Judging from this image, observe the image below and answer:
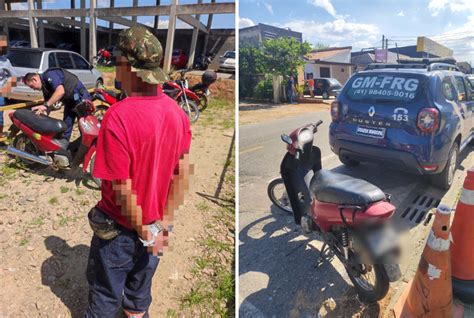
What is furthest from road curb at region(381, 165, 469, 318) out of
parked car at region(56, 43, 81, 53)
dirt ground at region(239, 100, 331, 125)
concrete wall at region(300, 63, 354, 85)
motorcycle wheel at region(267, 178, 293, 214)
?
concrete wall at region(300, 63, 354, 85)

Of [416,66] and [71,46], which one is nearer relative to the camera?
[416,66]

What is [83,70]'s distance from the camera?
9.57 meters

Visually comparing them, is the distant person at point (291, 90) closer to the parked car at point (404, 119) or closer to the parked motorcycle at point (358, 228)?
the parked car at point (404, 119)

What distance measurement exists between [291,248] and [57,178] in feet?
9.87

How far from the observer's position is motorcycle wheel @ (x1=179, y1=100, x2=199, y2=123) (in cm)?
778

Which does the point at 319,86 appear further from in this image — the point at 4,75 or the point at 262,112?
the point at 4,75

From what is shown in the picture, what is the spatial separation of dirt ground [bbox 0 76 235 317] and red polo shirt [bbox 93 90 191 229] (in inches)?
39.2

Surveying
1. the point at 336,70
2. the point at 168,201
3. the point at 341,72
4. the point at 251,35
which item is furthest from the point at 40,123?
the point at 341,72

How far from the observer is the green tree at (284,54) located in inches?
656

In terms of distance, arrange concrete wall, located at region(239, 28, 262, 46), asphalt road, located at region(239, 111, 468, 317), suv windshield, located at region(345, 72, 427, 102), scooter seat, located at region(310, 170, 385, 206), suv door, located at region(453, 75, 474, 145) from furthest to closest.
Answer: concrete wall, located at region(239, 28, 262, 46) < suv door, located at region(453, 75, 474, 145) < suv windshield, located at region(345, 72, 427, 102) < asphalt road, located at region(239, 111, 468, 317) < scooter seat, located at region(310, 170, 385, 206)

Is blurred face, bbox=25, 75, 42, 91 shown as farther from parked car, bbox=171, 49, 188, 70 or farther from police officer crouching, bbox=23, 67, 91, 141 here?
parked car, bbox=171, 49, 188, 70

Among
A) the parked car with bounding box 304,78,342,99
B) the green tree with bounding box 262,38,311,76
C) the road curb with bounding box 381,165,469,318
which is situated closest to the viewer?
the road curb with bounding box 381,165,469,318

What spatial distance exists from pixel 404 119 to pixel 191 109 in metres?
5.01

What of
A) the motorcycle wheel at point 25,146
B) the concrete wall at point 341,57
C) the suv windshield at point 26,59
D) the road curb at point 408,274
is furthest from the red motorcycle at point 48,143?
the concrete wall at point 341,57
